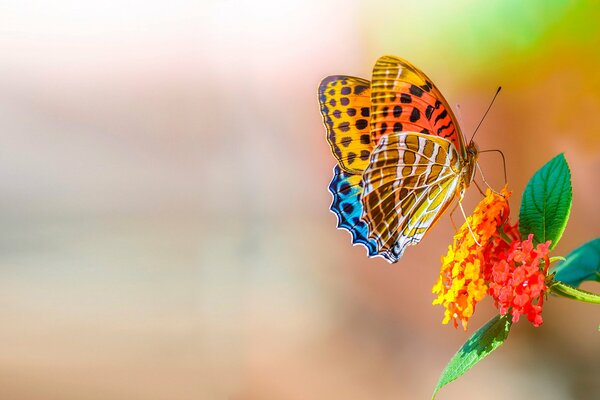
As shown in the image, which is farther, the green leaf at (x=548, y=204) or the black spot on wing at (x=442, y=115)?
the black spot on wing at (x=442, y=115)

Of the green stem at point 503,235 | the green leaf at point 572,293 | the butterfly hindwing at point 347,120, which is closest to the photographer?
the green leaf at point 572,293

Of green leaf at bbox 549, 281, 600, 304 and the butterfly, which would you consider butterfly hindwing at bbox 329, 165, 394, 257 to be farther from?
green leaf at bbox 549, 281, 600, 304

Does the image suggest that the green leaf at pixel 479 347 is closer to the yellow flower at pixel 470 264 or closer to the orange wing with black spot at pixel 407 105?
the yellow flower at pixel 470 264

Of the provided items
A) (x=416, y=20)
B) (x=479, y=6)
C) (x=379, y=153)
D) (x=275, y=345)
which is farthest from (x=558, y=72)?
(x=379, y=153)

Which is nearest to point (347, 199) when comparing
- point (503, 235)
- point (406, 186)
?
point (406, 186)

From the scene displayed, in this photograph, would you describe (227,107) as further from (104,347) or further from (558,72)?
(558,72)

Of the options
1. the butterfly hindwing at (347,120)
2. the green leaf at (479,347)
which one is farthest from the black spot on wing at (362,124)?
the green leaf at (479,347)

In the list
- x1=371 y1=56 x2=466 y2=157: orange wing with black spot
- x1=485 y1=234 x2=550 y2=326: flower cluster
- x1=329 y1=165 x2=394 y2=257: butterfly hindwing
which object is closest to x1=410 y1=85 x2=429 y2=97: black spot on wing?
x1=371 y1=56 x2=466 y2=157: orange wing with black spot
